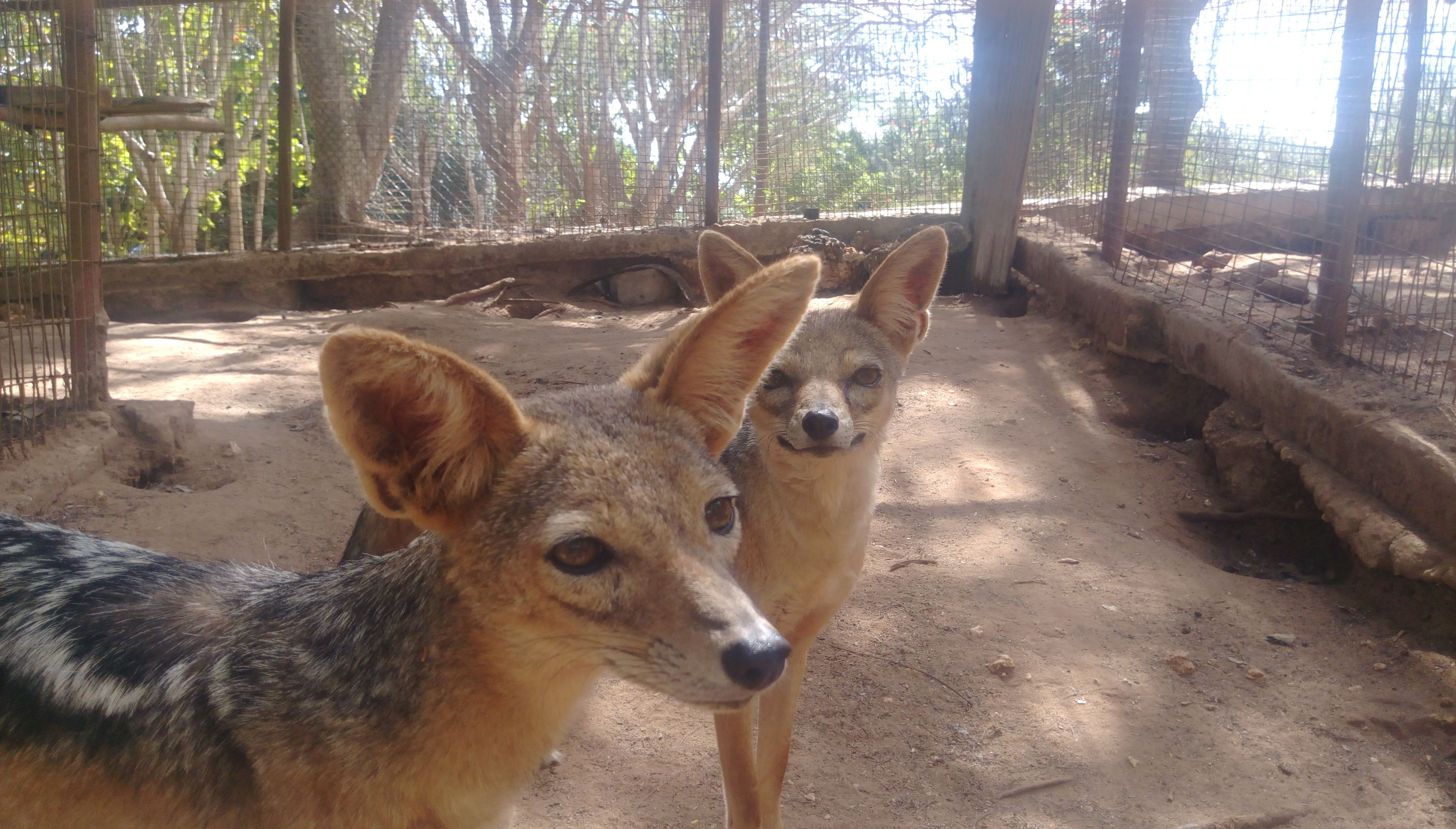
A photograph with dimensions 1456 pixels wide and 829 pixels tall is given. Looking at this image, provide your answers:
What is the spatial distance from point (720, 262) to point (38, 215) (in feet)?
13.6

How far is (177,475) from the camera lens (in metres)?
5.52

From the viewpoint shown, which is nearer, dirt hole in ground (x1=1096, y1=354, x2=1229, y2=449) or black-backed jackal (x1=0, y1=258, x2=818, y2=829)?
black-backed jackal (x1=0, y1=258, x2=818, y2=829)

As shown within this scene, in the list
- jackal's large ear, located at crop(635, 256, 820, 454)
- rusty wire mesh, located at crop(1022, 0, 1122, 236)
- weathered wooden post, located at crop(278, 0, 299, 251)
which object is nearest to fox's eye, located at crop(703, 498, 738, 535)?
jackal's large ear, located at crop(635, 256, 820, 454)

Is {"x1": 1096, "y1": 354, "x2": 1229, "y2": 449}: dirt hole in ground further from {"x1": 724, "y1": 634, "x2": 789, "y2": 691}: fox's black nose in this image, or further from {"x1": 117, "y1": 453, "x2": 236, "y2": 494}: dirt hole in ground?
{"x1": 117, "y1": 453, "x2": 236, "y2": 494}: dirt hole in ground

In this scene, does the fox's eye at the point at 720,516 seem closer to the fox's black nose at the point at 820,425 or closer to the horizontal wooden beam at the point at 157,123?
the fox's black nose at the point at 820,425

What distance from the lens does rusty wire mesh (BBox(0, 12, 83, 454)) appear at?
5.08m

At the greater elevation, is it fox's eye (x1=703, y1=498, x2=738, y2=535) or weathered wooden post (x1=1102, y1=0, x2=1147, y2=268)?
weathered wooden post (x1=1102, y1=0, x2=1147, y2=268)

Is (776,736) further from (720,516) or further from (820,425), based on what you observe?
(720,516)

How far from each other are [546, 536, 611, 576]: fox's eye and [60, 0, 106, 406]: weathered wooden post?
491cm

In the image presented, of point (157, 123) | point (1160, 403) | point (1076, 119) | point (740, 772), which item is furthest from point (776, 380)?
point (1076, 119)

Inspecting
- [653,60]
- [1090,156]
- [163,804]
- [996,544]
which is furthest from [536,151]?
[163,804]

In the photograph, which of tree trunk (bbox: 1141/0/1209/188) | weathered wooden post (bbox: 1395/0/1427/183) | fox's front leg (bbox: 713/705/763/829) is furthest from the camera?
tree trunk (bbox: 1141/0/1209/188)

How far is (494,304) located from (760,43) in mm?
4648

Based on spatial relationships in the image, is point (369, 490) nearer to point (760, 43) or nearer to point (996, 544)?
point (996, 544)
